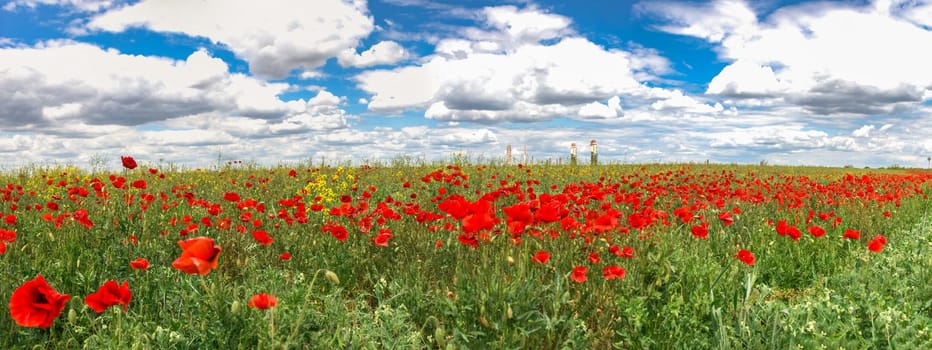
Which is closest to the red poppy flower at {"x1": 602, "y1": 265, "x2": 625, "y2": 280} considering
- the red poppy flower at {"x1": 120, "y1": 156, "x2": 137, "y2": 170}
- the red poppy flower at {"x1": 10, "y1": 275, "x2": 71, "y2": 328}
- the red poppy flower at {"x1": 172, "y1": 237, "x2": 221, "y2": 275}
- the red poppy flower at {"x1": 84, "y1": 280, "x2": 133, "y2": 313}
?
the red poppy flower at {"x1": 172, "y1": 237, "x2": 221, "y2": 275}

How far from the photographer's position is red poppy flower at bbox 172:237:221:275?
1735 mm

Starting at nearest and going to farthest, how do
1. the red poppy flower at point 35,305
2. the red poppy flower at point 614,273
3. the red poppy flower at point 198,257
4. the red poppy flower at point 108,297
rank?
the red poppy flower at point 198,257 → the red poppy flower at point 35,305 → the red poppy flower at point 108,297 → the red poppy flower at point 614,273

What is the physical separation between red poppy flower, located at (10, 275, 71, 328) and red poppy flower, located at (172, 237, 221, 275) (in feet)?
1.50

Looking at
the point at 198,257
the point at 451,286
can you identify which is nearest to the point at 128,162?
the point at 451,286

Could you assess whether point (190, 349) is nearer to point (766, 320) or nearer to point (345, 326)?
point (345, 326)

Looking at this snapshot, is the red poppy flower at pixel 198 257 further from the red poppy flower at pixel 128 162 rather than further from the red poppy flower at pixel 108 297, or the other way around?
the red poppy flower at pixel 128 162

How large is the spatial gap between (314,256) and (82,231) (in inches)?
74.0

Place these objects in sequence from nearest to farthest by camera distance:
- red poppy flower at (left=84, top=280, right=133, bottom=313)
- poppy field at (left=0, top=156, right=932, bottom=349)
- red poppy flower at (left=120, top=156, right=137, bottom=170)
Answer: red poppy flower at (left=84, top=280, right=133, bottom=313)
poppy field at (left=0, top=156, right=932, bottom=349)
red poppy flower at (left=120, top=156, right=137, bottom=170)

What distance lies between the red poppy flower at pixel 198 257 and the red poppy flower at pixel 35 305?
46 centimetres

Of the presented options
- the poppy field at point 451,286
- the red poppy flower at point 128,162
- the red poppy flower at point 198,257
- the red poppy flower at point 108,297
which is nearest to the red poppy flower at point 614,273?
the poppy field at point 451,286

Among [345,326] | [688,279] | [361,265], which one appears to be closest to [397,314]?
[345,326]

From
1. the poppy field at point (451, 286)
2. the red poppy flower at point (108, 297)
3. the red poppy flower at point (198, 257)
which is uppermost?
the red poppy flower at point (198, 257)

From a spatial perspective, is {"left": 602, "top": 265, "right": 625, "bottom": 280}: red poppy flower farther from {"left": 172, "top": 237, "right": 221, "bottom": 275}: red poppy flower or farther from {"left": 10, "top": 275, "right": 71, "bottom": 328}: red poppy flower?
{"left": 10, "top": 275, "right": 71, "bottom": 328}: red poppy flower

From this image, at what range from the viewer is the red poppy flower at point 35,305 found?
187 cm
